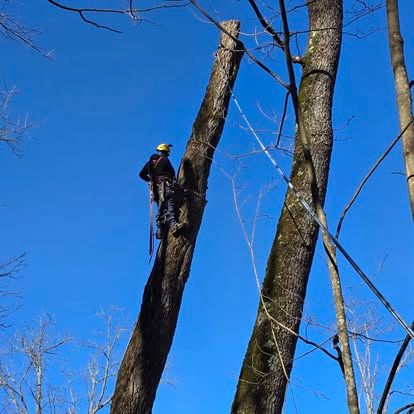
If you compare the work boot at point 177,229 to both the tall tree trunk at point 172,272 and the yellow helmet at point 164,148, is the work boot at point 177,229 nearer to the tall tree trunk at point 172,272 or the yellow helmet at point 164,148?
the tall tree trunk at point 172,272

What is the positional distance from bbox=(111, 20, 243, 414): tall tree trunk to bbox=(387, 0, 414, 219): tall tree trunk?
238cm

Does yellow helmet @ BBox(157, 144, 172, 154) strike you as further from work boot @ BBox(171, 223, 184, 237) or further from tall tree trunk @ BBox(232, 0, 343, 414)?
tall tree trunk @ BBox(232, 0, 343, 414)

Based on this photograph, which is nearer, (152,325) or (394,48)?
(394,48)

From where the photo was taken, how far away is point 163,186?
6.23 metres

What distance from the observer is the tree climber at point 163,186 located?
593 cm

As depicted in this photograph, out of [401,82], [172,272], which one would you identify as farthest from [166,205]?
[401,82]

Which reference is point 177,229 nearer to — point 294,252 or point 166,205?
point 166,205

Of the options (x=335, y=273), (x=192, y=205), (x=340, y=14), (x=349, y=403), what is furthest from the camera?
(x=192, y=205)

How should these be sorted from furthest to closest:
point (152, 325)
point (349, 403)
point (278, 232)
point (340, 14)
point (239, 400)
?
point (152, 325)
point (340, 14)
point (278, 232)
point (239, 400)
point (349, 403)

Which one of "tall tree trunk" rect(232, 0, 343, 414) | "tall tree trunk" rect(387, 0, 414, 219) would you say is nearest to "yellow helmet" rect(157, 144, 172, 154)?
"tall tree trunk" rect(232, 0, 343, 414)

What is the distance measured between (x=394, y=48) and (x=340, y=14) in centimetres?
272

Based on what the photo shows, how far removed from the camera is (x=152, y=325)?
5246 millimetres

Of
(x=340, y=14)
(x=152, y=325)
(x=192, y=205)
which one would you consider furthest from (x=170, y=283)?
(x=340, y=14)

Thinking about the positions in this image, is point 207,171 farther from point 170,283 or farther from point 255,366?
point 255,366
